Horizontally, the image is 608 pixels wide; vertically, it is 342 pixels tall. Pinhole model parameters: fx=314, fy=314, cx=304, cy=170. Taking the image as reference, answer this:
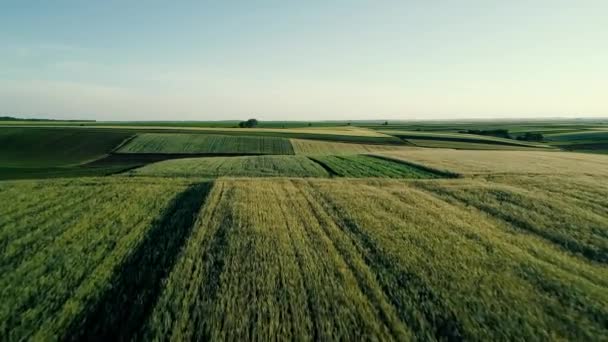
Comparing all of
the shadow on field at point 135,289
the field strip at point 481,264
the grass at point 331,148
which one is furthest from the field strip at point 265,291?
the grass at point 331,148

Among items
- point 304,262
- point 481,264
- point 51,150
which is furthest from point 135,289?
point 51,150

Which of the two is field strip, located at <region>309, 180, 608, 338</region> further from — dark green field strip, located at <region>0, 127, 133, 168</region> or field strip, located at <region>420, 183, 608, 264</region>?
dark green field strip, located at <region>0, 127, 133, 168</region>

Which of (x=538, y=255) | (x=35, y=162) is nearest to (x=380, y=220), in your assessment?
(x=538, y=255)

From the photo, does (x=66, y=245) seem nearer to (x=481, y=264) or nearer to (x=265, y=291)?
(x=265, y=291)

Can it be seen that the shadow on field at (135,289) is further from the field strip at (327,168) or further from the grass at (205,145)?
the grass at (205,145)

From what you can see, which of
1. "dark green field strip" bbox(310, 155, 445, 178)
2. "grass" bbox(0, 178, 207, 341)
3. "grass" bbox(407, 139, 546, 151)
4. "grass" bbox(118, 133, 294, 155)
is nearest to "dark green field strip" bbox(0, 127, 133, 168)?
"grass" bbox(118, 133, 294, 155)

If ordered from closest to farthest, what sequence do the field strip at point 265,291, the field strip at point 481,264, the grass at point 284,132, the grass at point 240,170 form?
the field strip at point 265,291, the field strip at point 481,264, the grass at point 240,170, the grass at point 284,132
